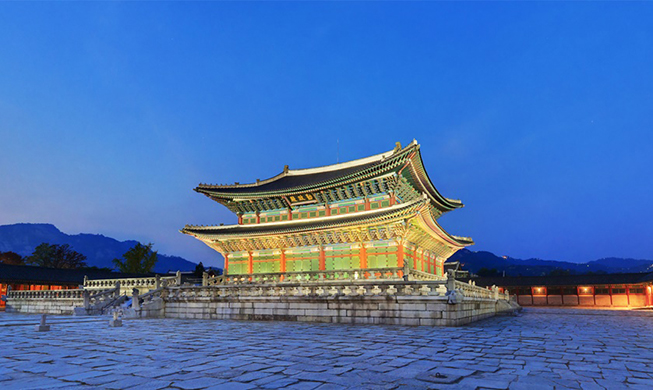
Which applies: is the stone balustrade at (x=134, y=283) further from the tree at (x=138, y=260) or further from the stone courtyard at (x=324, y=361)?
the tree at (x=138, y=260)

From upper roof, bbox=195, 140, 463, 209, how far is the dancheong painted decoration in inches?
2.9

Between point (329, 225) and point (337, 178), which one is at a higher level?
point (337, 178)

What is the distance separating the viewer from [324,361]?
752cm

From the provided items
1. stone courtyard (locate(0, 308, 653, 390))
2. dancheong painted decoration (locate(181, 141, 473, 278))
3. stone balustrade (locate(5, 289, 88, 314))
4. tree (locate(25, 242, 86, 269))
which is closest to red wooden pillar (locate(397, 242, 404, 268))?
dancheong painted decoration (locate(181, 141, 473, 278))

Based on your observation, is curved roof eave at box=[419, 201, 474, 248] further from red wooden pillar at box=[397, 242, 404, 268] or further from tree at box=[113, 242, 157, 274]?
tree at box=[113, 242, 157, 274]

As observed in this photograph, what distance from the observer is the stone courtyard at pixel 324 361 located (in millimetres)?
5895

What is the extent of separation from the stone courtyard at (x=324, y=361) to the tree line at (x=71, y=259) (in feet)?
165

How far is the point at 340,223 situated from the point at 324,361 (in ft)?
68.3

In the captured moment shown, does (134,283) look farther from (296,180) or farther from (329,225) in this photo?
(296,180)

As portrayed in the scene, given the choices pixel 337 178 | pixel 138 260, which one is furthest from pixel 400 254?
pixel 138 260

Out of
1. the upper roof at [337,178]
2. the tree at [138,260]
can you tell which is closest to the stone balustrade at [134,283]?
the upper roof at [337,178]

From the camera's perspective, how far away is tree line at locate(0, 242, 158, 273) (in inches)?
2290

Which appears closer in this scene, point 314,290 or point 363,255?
point 314,290

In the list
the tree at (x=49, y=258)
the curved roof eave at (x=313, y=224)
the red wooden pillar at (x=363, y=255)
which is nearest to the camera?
the curved roof eave at (x=313, y=224)
